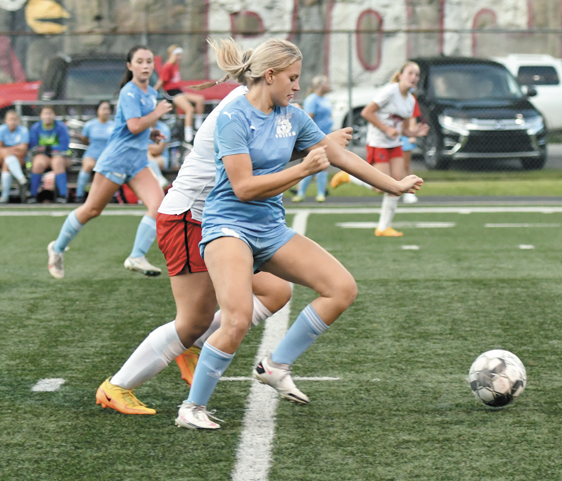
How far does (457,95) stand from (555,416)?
14.2 metres

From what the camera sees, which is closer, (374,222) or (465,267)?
(465,267)

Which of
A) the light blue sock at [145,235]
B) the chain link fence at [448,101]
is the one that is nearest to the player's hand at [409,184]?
the light blue sock at [145,235]

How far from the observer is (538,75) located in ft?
69.1

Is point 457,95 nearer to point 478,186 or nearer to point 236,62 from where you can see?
point 478,186

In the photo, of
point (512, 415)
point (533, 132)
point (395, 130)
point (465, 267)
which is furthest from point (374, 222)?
point (512, 415)

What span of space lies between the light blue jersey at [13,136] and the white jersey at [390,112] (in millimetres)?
6471

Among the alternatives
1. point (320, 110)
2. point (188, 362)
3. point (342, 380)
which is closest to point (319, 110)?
point (320, 110)

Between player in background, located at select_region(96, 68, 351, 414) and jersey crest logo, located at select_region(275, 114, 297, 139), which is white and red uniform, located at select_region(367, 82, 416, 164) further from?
jersey crest logo, located at select_region(275, 114, 297, 139)

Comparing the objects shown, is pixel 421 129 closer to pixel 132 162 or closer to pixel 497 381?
pixel 132 162

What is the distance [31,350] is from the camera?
5.54 m

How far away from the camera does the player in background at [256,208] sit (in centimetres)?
384

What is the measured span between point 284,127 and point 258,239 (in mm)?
490

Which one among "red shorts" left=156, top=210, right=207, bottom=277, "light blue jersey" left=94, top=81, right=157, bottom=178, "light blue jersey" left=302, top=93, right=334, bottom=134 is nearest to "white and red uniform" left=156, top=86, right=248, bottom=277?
"red shorts" left=156, top=210, right=207, bottom=277

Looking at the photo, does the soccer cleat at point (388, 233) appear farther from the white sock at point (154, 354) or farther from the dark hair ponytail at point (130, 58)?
the white sock at point (154, 354)
